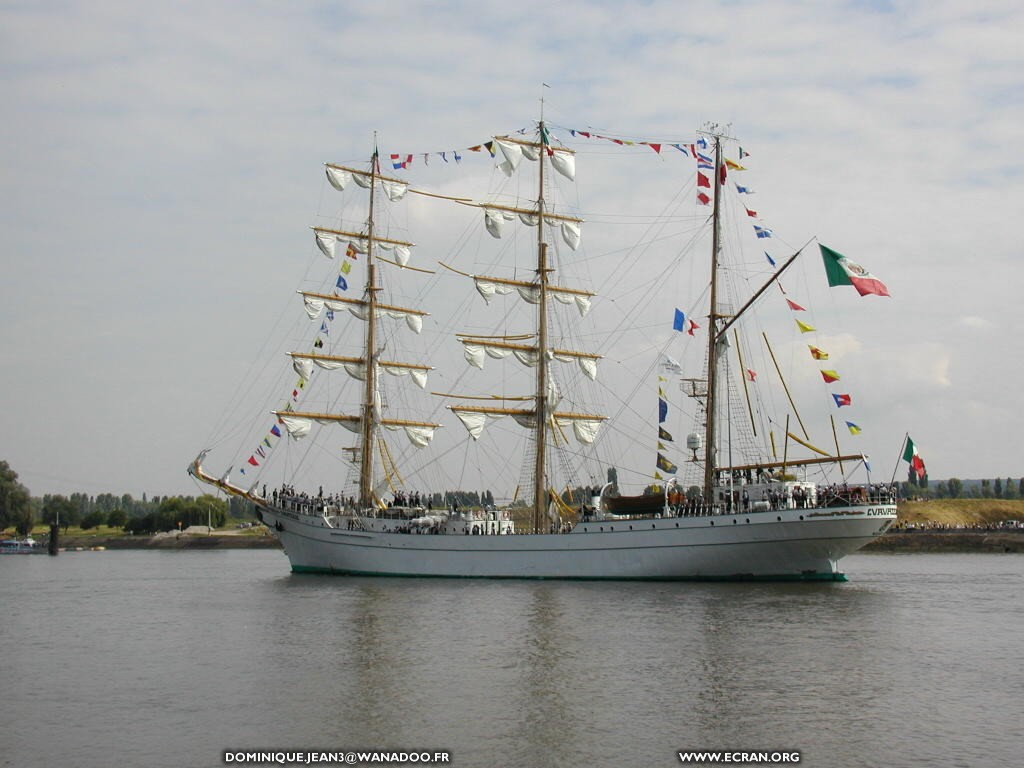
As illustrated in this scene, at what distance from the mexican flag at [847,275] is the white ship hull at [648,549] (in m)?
11.1

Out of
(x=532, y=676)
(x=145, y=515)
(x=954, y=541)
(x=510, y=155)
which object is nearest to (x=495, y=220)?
(x=510, y=155)

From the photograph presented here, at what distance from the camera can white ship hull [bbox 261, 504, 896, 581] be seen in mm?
48625

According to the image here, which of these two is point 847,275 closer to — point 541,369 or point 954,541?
point 541,369

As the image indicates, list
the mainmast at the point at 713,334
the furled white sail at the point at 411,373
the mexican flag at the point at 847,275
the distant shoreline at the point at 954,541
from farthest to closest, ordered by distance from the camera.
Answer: the distant shoreline at the point at 954,541 < the furled white sail at the point at 411,373 < the mainmast at the point at 713,334 < the mexican flag at the point at 847,275

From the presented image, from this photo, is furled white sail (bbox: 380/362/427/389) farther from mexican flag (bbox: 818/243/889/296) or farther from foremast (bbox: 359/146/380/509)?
mexican flag (bbox: 818/243/889/296)

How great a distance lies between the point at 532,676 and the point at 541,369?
34.2 m

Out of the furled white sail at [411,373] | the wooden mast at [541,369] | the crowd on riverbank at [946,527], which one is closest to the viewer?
the wooden mast at [541,369]

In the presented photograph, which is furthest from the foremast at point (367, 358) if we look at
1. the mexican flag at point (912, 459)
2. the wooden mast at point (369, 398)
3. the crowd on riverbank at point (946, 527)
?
the crowd on riverbank at point (946, 527)

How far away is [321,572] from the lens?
210 ft

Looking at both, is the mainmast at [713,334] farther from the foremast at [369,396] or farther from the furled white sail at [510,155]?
the foremast at [369,396]

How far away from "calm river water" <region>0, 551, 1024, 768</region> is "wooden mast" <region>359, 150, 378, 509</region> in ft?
52.7

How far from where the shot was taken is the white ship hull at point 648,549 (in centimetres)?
4862

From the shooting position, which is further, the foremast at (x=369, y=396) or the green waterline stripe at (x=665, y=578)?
the foremast at (x=369, y=396)

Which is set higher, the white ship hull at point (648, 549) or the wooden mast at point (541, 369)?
the wooden mast at point (541, 369)
